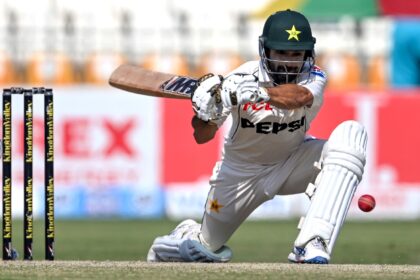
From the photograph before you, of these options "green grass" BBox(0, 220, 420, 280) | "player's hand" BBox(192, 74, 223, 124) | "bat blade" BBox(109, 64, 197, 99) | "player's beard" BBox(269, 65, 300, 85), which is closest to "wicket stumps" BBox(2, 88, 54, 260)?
"green grass" BBox(0, 220, 420, 280)

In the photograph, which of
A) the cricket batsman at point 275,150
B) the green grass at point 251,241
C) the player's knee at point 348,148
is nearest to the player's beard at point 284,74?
the cricket batsman at point 275,150

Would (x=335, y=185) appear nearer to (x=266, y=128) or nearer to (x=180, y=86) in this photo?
(x=266, y=128)

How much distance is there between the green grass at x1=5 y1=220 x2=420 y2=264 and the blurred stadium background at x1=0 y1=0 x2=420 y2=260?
0.35 m

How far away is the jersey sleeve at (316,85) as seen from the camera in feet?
19.3

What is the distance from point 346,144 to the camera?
227 inches

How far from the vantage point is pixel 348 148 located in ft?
18.9

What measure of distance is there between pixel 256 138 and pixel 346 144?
1.84ft

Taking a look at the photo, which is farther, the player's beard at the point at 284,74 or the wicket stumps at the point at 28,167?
the player's beard at the point at 284,74

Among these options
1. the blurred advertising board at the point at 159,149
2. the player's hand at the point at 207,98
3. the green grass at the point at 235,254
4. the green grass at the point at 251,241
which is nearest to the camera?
the green grass at the point at 235,254

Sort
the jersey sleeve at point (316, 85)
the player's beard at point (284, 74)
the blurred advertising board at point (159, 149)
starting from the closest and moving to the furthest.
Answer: the jersey sleeve at point (316, 85)
the player's beard at point (284, 74)
the blurred advertising board at point (159, 149)

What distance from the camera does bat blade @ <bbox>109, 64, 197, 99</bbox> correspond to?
5.93m

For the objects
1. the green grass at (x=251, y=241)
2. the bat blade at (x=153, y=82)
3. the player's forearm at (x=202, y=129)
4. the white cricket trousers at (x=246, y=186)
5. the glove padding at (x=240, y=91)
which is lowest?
the green grass at (x=251, y=241)

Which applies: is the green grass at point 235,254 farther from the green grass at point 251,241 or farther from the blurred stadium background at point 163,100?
the blurred stadium background at point 163,100

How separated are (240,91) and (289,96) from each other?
0.34 metres
